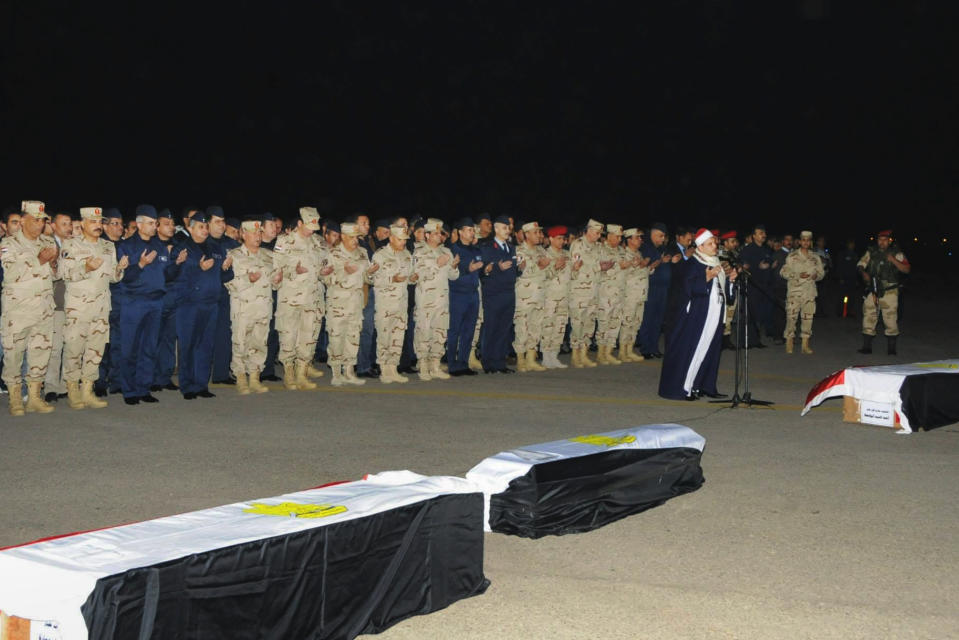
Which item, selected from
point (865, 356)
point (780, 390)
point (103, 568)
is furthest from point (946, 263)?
point (103, 568)

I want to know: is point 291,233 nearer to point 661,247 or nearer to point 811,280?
point 661,247

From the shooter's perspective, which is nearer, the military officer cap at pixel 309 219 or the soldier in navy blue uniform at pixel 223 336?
the soldier in navy blue uniform at pixel 223 336

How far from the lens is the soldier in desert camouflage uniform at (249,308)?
506 inches

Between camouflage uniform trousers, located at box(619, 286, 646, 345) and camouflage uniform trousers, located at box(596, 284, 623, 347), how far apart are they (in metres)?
0.17

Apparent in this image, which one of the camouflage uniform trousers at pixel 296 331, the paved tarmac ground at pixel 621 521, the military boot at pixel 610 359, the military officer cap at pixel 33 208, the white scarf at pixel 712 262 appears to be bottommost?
the paved tarmac ground at pixel 621 521

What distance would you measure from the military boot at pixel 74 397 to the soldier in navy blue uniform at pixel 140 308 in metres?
0.51

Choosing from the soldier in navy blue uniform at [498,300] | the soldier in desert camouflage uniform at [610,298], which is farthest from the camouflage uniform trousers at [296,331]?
the soldier in desert camouflage uniform at [610,298]

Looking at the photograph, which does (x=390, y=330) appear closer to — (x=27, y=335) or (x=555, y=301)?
(x=555, y=301)

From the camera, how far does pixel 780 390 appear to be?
1389 centimetres

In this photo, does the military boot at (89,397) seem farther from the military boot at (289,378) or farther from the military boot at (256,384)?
the military boot at (289,378)

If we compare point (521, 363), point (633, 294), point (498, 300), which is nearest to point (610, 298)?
point (633, 294)

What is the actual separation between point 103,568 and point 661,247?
49.8ft

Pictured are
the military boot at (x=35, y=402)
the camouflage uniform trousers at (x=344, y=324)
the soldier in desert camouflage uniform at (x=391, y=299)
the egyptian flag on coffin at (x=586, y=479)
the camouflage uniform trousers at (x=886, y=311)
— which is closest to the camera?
the egyptian flag on coffin at (x=586, y=479)

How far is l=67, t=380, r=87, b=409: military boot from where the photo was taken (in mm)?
11570
